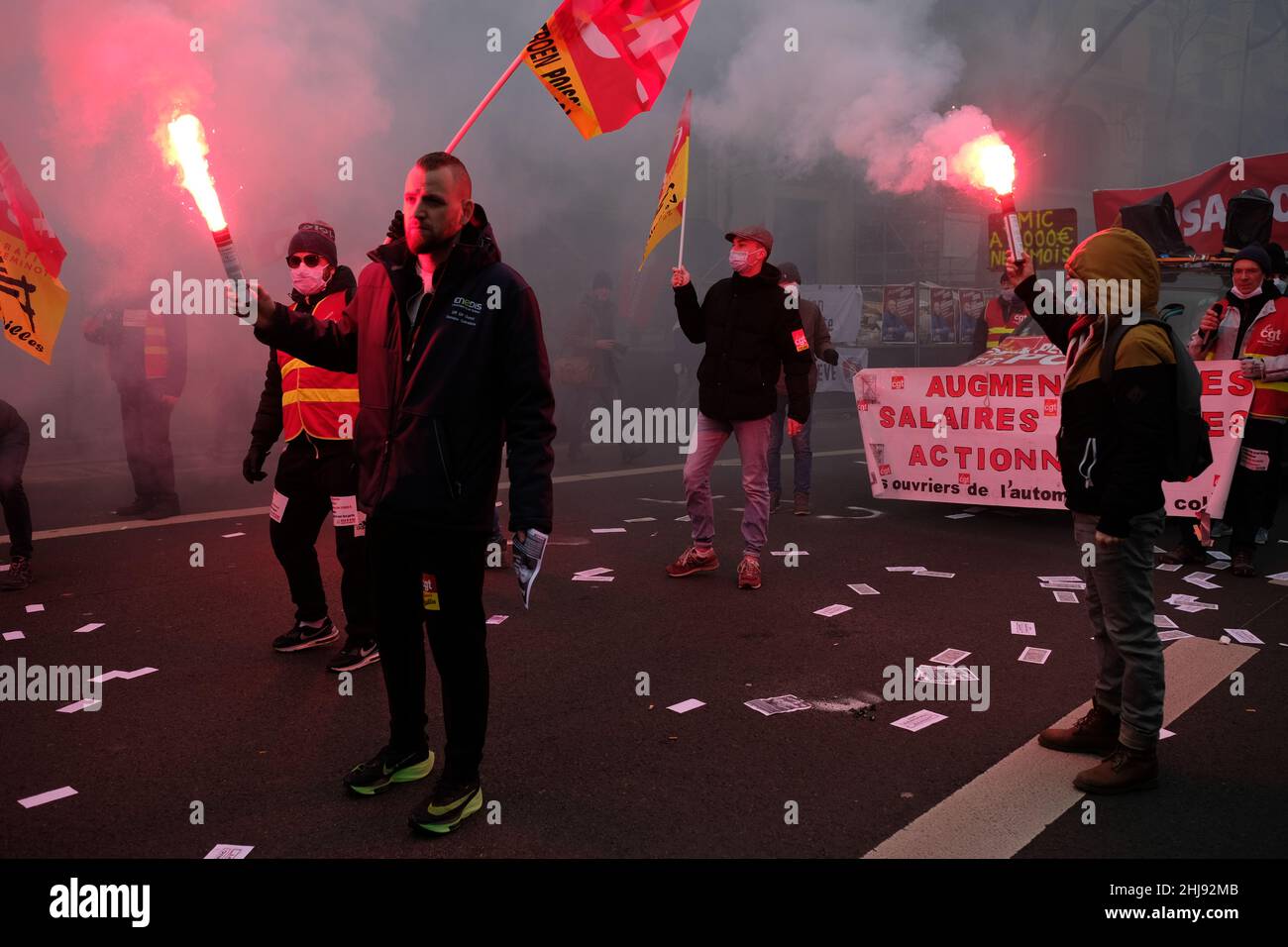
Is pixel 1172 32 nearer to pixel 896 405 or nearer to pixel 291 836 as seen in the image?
pixel 896 405

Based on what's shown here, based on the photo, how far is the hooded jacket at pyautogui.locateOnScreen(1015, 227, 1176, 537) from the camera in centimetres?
330

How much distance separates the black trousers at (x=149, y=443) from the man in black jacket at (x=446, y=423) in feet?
18.2

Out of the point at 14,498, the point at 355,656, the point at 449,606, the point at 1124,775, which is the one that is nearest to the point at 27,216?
the point at 14,498

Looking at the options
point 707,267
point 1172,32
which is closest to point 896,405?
point 707,267

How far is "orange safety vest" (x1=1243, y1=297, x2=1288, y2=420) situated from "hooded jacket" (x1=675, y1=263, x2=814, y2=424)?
8.72 feet

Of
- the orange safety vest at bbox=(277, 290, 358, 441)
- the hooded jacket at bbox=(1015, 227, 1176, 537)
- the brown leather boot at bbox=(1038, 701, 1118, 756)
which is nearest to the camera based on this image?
the hooded jacket at bbox=(1015, 227, 1176, 537)

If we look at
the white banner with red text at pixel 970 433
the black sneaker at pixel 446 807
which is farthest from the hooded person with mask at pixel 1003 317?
the black sneaker at pixel 446 807

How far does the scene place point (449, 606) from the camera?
10.3ft

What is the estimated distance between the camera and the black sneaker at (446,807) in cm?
302

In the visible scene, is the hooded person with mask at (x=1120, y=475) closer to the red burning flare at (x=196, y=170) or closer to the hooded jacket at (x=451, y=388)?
the hooded jacket at (x=451, y=388)

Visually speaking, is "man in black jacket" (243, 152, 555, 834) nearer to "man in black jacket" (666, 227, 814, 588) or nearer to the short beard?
the short beard

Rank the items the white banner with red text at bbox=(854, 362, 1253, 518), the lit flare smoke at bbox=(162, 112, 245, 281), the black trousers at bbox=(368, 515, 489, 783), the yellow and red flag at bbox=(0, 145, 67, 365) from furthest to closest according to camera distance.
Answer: the white banner with red text at bbox=(854, 362, 1253, 518) < the yellow and red flag at bbox=(0, 145, 67, 365) < the black trousers at bbox=(368, 515, 489, 783) < the lit flare smoke at bbox=(162, 112, 245, 281)

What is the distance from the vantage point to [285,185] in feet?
39.4
